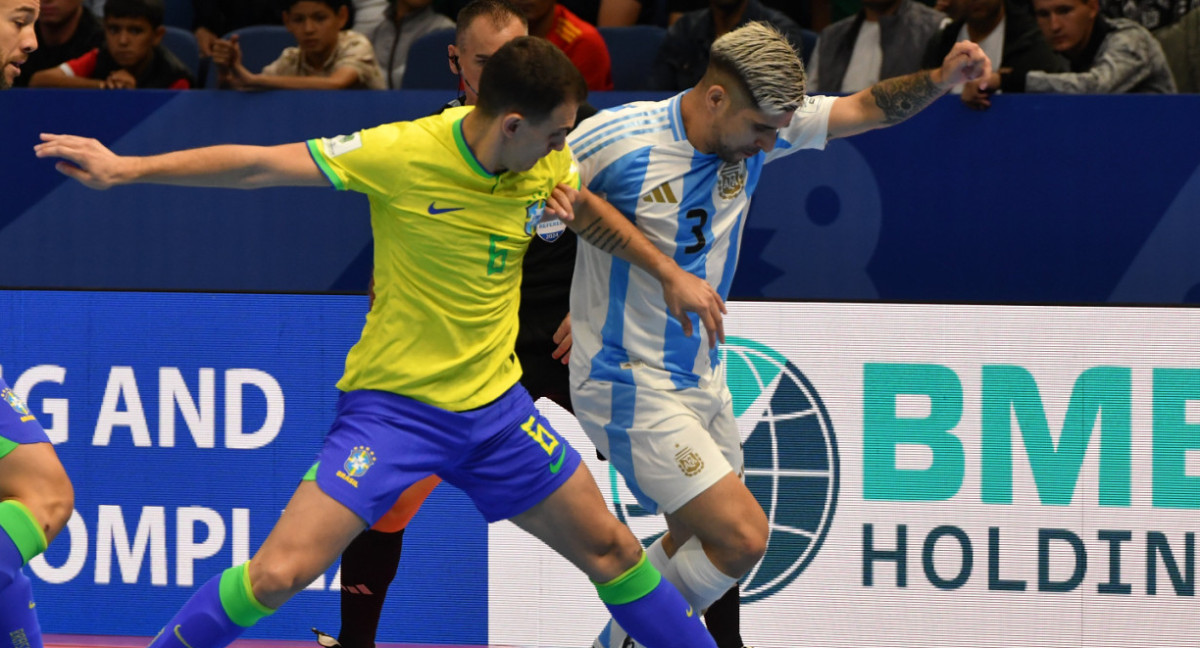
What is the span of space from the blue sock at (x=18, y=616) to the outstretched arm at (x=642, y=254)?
61.7 inches

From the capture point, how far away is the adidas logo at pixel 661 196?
3811 mm

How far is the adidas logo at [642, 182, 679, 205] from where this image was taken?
12.5 ft

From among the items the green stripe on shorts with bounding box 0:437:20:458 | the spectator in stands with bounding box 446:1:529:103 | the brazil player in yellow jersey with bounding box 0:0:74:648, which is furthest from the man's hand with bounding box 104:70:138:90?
the green stripe on shorts with bounding box 0:437:20:458

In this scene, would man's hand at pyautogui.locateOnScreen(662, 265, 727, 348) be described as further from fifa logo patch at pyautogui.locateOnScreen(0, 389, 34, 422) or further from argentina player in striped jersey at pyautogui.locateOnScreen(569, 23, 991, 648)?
fifa logo patch at pyautogui.locateOnScreen(0, 389, 34, 422)

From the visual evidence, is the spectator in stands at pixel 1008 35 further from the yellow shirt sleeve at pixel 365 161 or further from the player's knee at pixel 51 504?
the player's knee at pixel 51 504

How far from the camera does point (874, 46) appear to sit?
19.4ft

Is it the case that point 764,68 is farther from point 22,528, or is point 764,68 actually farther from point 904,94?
point 22,528

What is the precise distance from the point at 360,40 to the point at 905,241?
2.41 meters

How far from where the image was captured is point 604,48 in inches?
234

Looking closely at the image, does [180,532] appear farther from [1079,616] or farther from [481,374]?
[1079,616]

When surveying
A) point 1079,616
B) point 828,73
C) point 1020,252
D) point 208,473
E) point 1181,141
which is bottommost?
point 1079,616

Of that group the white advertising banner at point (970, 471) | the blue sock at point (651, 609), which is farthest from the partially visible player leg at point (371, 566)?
the blue sock at point (651, 609)

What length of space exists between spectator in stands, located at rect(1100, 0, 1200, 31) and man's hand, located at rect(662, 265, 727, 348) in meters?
3.23

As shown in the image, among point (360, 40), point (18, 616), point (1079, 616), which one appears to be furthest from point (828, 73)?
→ point (18, 616)
